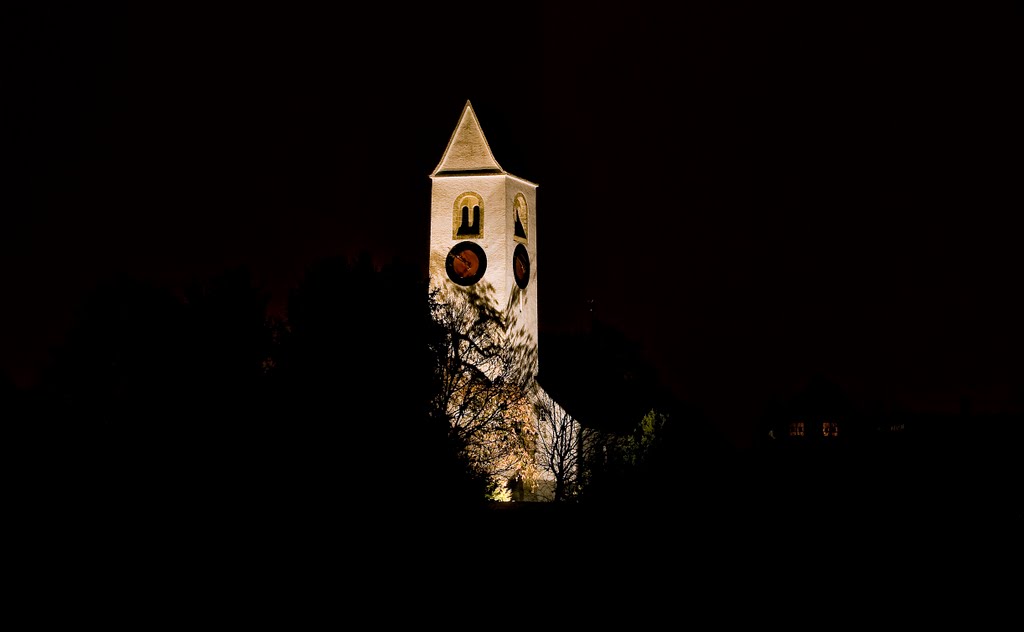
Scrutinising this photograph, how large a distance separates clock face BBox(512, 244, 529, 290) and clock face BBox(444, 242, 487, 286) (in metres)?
1.18

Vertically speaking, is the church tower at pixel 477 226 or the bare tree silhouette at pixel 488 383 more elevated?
the church tower at pixel 477 226

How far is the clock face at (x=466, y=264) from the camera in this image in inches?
1630

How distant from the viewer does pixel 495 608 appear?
17.9m

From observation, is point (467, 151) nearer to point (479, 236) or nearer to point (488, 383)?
point (479, 236)

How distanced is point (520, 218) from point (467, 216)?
2.10m

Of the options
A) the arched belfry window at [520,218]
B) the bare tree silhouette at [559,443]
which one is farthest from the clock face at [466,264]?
the bare tree silhouette at [559,443]

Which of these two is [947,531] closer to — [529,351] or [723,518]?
[723,518]

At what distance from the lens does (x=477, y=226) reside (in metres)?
41.7

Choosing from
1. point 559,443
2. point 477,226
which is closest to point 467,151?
point 477,226

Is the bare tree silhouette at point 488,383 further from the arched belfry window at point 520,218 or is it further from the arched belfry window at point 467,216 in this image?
the arched belfry window at point 520,218

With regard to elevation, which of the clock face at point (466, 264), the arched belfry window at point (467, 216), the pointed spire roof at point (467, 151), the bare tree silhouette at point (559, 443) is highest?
the pointed spire roof at point (467, 151)

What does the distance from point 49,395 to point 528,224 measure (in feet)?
Answer: 60.2

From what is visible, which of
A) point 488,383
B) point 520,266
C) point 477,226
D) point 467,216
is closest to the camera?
point 488,383

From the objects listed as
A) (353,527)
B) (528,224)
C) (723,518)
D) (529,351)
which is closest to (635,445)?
(529,351)
